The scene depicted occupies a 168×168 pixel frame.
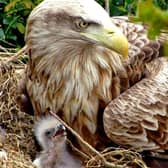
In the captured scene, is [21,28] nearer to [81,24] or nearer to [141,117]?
[81,24]

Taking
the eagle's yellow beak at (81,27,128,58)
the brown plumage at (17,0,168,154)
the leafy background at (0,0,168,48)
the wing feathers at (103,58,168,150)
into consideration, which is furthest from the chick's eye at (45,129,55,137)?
the leafy background at (0,0,168,48)

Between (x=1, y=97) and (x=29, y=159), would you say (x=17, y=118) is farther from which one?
(x=29, y=159)

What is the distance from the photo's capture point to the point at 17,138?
3240 mm

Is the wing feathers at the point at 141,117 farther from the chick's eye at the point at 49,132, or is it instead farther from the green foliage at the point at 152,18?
the green foliage at the point at 152,18

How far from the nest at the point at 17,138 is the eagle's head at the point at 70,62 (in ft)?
0.63

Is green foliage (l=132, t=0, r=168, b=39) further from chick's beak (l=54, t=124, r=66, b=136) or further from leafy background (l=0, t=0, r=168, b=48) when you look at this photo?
leafy background (l=0, t=0, r=168, b=48)

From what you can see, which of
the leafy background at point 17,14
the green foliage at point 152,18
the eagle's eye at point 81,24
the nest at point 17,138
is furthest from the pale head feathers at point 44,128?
the green foliage at point 152,18

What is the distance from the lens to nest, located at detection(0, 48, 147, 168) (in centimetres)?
286

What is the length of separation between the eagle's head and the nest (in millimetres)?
193

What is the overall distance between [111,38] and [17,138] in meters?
1.07

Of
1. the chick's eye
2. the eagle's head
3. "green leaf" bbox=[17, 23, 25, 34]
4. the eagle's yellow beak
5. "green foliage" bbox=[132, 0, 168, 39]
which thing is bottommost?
the chick's eye

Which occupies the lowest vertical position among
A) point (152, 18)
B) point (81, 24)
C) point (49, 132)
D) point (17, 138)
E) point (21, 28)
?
point (17, 138)

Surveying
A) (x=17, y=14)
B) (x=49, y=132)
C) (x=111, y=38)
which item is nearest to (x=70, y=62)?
(x=49, y=132)

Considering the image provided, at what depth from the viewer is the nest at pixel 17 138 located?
2861 millimetres
